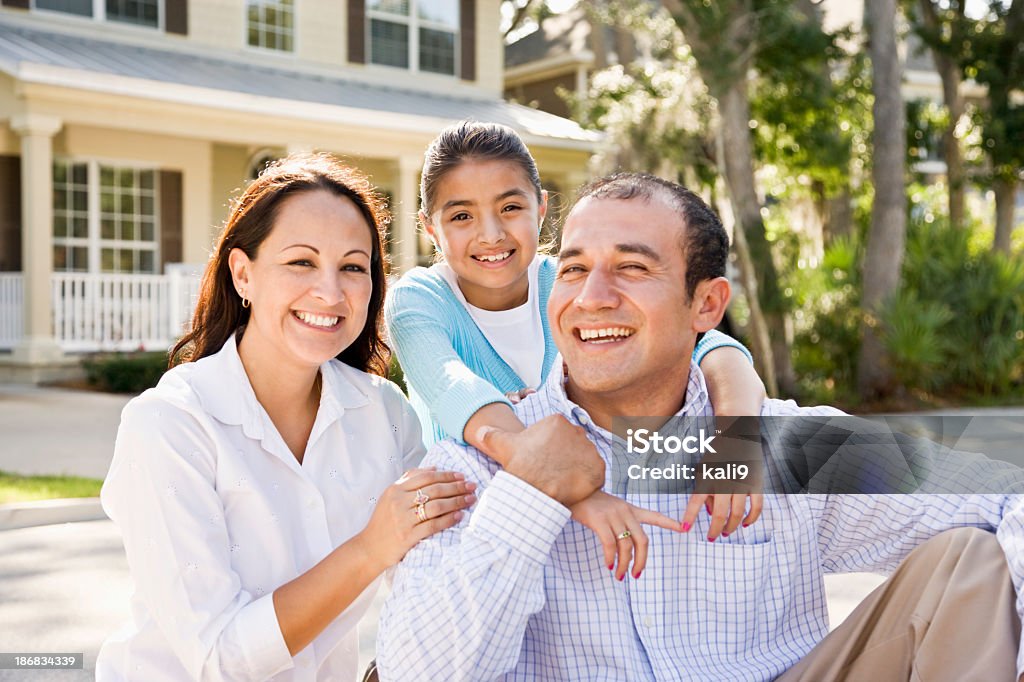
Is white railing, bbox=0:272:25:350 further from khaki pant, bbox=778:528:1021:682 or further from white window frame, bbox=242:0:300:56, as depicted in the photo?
khaki pant, bbox=778:528:1021:682

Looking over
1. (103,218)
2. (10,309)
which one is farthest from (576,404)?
(103,218)

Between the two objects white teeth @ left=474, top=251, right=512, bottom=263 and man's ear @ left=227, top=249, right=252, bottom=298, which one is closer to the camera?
man's ear @ left=227, top=249, right=252, bottom=298

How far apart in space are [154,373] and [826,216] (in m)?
10.4

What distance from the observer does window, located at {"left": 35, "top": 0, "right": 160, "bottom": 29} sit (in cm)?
1488

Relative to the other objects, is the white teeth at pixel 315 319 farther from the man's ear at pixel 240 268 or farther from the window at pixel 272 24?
the window at pixel 272 24

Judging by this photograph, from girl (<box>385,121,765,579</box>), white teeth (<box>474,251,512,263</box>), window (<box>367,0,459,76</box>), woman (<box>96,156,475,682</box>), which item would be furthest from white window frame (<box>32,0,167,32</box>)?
woman (<box>96,156,475,682</box>)

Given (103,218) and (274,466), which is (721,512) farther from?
(103,218)

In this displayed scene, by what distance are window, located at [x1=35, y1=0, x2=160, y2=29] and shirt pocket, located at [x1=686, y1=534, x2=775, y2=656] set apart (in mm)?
15069

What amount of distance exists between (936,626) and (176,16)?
1576 centimetres

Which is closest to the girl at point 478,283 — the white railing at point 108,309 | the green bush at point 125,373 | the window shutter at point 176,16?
the green bush at point 125,373

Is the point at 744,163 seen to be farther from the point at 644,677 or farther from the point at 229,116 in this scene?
the point at 644,677

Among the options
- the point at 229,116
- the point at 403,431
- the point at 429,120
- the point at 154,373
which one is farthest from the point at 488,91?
the point at 403,431

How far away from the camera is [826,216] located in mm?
16953

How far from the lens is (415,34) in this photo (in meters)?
18.2
